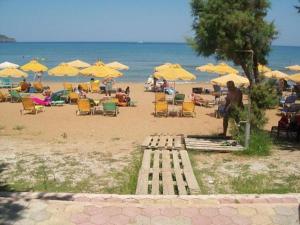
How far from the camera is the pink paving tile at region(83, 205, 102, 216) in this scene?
15.0 ft

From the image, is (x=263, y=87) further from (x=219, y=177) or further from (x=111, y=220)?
(x=111, y=220)

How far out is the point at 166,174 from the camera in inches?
242

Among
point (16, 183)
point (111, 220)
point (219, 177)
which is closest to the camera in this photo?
point (111, 220)

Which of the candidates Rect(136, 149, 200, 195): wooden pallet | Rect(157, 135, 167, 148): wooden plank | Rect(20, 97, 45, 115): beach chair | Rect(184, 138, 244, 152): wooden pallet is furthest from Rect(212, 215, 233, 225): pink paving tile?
Rect(20, 97, 45, 115): beach chair

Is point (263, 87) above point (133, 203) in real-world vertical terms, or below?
above

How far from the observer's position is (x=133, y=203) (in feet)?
16.0

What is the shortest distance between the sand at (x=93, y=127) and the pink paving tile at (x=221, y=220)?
13.4 ft

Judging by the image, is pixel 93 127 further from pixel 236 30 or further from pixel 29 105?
pixel 236 30

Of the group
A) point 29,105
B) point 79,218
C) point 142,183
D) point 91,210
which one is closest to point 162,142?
point 142,183

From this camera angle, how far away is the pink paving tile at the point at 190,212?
4.56 m

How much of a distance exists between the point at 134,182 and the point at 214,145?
2981mm

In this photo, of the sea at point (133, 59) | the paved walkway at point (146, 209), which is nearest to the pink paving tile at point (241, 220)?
the paved walkway at point (146, 209)

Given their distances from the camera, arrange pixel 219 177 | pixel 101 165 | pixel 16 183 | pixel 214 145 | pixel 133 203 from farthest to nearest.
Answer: pixel 214 145 → pixel 101 165 → pixel 219 177 → pixel 16 183 → pixel 133 203

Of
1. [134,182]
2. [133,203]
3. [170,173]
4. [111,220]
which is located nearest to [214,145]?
[170,173]
